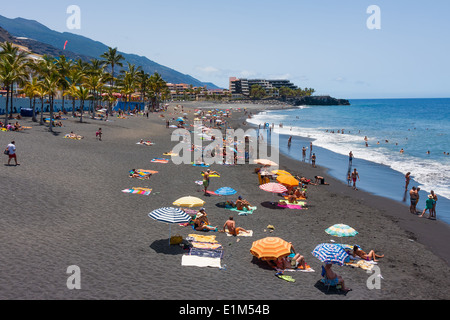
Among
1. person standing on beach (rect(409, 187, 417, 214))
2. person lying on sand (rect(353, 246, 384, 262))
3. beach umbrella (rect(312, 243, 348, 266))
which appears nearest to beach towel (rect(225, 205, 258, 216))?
person lying on sand (rect(353, 246, 384, 262))

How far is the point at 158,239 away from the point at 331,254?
6.35 meters

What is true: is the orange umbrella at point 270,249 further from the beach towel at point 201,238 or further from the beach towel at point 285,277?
the beach towel at point 201,238

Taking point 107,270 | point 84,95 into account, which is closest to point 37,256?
point 107,270

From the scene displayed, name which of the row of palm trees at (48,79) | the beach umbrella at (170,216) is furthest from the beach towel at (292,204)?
the row of palm trees at (48,79)

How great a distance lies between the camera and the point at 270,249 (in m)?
11.1

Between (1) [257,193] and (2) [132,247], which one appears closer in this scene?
(2) [132,247]

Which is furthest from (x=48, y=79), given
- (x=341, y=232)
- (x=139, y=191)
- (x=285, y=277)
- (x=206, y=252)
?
(x=285, y=277)

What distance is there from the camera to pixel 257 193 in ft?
70.5

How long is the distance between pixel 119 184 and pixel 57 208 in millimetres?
5341

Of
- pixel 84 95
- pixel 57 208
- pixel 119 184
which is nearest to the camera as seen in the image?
pixel 57 208

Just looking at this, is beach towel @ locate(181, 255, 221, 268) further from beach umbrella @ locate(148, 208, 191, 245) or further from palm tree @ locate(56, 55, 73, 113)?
palm tree @ locate(56, 55, 73, 113)

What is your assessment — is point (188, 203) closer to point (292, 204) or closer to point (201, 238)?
point (201, 238)
